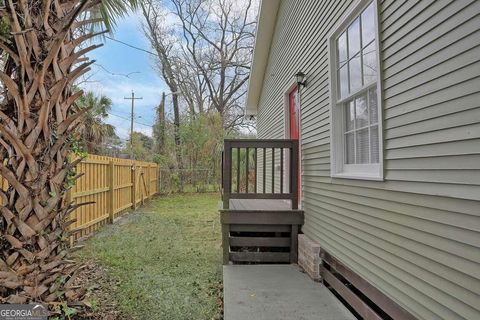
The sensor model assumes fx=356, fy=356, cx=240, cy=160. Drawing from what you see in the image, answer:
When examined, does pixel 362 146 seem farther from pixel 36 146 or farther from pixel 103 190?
pixel 103 190

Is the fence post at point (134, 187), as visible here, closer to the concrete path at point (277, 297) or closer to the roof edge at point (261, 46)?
the roof edge at point (261, 46)

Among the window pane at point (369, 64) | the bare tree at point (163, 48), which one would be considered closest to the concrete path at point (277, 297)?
the window pane at point (369, 64)

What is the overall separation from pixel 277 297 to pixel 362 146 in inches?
67.1

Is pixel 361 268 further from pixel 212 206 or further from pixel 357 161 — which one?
pixel 212 206

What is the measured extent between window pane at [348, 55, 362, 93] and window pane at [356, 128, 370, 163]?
423 mm

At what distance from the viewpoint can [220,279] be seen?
4.50 metres

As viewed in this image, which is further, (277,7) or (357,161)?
(277,7)

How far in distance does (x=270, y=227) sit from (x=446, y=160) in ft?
11.0

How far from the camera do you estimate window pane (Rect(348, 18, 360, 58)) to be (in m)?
3.26

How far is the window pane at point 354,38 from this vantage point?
3264 mm

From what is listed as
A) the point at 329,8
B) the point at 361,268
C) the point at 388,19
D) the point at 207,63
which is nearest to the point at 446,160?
the point at 388,19

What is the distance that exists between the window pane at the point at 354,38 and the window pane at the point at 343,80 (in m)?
0.20

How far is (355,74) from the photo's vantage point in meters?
3.35

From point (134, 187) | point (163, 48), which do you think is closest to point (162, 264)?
point (134, 187)
